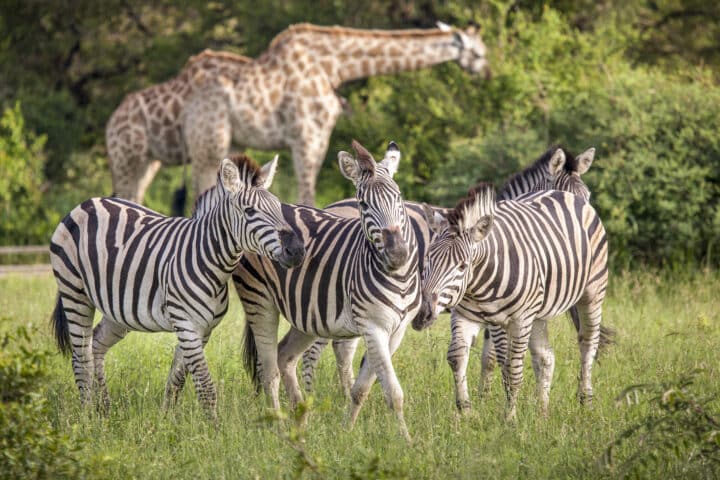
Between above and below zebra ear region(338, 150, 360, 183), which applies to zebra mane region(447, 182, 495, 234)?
below

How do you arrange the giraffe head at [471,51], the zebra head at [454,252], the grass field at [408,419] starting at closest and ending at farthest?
the grass field at [408,419]
the zebra head at [454,252]
the giraffe head at [471,51]

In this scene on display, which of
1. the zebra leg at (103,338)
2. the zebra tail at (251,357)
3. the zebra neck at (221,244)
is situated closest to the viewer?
the zebra neck at (221,244)

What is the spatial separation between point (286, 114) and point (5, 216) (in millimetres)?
6610

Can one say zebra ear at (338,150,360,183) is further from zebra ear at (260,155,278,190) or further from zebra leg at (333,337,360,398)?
zebra leg at (333,337,360,398)

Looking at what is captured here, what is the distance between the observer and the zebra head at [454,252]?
6.23 meters

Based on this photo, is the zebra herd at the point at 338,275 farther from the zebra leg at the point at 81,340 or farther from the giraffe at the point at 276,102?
the giraffe at the point at 276,102

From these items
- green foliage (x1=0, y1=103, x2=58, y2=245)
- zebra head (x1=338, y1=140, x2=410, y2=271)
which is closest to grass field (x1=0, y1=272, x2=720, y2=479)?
zebra head (x1=338, y1=140, x2=410, y2=271)

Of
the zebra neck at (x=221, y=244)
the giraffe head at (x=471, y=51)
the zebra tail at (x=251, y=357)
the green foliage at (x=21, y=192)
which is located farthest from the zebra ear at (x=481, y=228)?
the green foliage at (x=21, y=192)

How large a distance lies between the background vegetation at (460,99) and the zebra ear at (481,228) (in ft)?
19.8

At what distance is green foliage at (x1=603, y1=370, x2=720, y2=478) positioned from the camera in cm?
523

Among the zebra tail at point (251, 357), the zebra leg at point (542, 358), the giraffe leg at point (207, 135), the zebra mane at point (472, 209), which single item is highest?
the zebra mane at point (472, 209)

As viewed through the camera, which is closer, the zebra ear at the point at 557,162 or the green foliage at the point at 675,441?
the green foliage at the point at 675,441

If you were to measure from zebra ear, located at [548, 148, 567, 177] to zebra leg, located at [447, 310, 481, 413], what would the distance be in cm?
201

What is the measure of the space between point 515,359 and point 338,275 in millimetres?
1385
